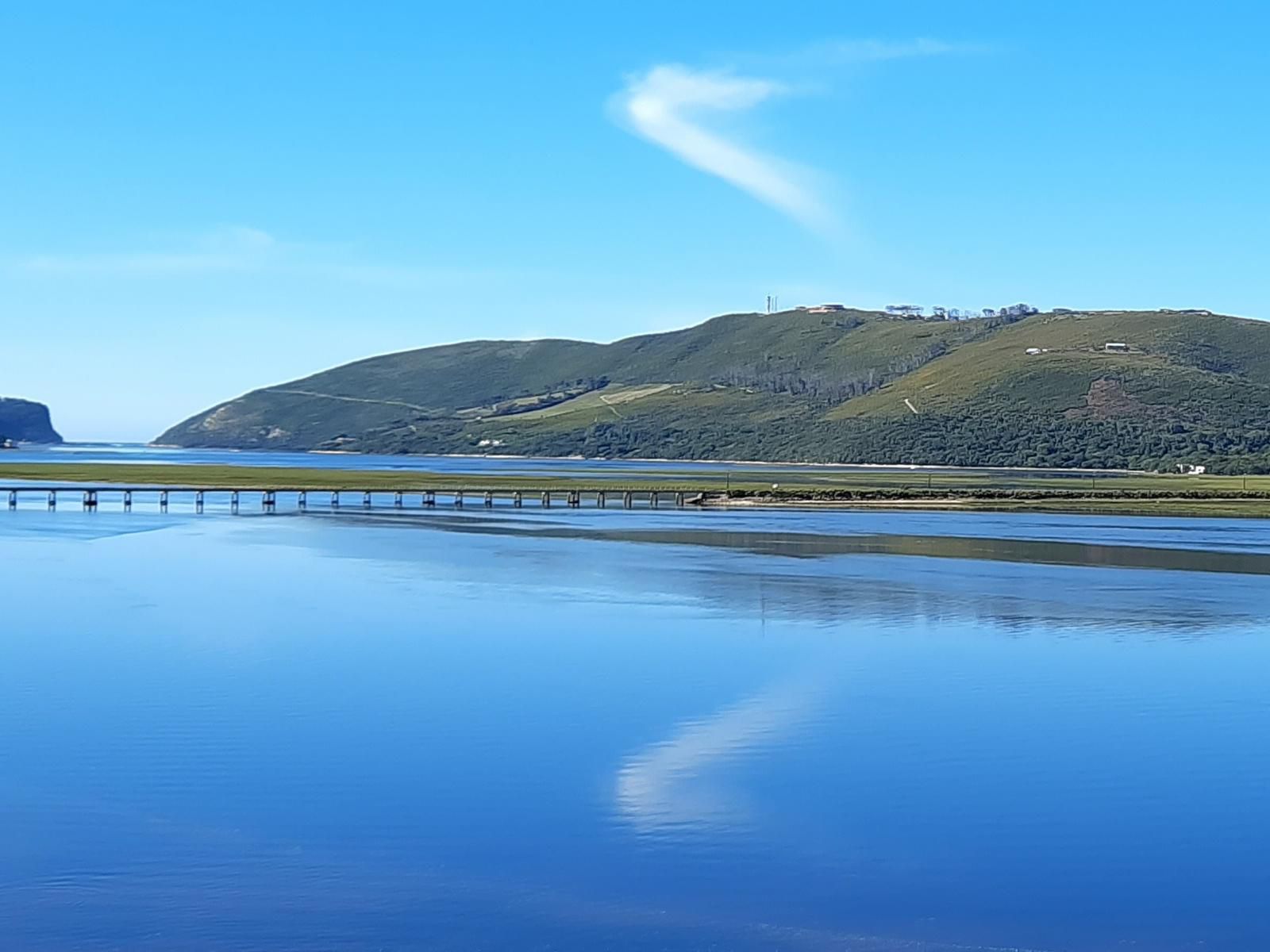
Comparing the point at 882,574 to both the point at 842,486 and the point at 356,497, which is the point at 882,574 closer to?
the point at 356,497

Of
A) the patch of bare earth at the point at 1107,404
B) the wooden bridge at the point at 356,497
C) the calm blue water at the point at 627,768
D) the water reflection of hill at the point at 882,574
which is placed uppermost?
the patch of bare earth at the point at 1107,404

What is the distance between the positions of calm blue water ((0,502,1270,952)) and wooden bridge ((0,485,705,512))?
126 feet

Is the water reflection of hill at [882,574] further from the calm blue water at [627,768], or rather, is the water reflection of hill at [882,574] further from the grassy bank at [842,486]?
the grassy bank at [842,486]

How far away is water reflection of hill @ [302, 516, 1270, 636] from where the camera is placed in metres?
31.2

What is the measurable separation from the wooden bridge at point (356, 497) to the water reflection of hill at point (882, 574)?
18.3 meters

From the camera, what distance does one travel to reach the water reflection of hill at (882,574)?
1230 inches

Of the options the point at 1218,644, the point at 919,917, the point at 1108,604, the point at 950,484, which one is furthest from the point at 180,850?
the point at 950,484

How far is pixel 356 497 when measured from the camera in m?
85.0

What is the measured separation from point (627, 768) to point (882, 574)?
80.7 feet

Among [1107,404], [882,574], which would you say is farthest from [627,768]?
[1107,404]

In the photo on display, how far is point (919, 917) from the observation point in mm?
11820

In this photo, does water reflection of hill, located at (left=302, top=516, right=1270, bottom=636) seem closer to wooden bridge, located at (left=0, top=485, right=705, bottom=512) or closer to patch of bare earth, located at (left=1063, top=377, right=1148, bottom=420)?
wooden bridge, located at (left=0, top=485, right=705, bottom=512)

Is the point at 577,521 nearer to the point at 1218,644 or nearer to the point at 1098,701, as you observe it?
the point at 1218,644

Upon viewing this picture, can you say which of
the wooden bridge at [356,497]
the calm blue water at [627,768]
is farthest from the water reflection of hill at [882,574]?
the wooden bridge at [356,497]
